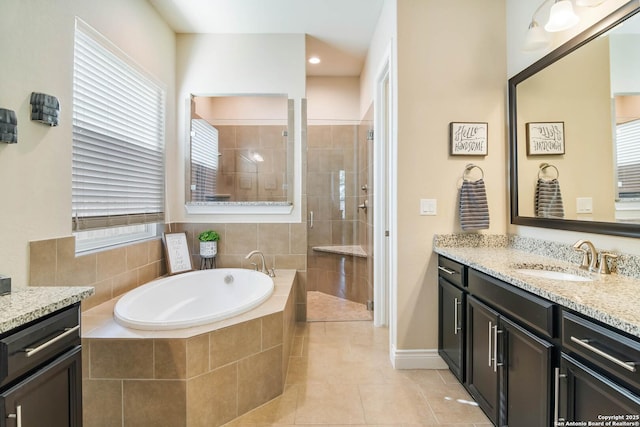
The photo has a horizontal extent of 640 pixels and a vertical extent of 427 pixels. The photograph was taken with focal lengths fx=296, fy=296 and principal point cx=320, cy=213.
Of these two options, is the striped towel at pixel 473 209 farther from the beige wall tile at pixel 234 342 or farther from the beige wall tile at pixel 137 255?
the beige wall tile at pixel 137 255

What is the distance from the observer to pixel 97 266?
2.04 m

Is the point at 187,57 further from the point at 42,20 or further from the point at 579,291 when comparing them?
the point at 579,291

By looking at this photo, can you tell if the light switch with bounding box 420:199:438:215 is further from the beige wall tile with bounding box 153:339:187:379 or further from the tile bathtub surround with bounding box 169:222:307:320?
the beige wall tile with bounding box 153:339:187:379

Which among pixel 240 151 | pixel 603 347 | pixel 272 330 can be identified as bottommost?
pixel 272 330

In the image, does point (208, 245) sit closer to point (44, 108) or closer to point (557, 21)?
point (44, 108)

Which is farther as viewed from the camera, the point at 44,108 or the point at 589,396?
the point at 44,108

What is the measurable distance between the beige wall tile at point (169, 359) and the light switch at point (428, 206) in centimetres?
174

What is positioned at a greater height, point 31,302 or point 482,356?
point 31,302

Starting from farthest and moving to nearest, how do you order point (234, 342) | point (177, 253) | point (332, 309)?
1. point (332, 309)
2. point (177, 253)
3. point (234, 342)

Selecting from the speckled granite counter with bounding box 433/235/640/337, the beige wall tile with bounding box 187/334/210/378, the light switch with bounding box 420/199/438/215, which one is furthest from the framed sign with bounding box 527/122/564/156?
the beige wall tile with bounding box 187/334/210/378

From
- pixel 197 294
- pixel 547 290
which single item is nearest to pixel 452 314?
pixel 547 290

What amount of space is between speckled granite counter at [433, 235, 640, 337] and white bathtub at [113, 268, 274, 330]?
4.63ft

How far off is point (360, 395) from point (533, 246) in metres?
1.47

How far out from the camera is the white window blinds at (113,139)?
1.91 meters
